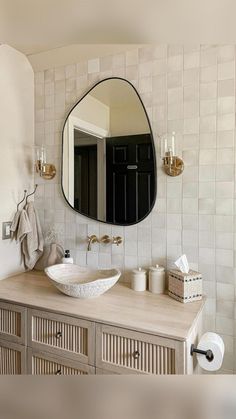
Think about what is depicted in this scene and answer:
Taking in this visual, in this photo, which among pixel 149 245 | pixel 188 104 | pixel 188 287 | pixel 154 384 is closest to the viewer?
pixel 154 384

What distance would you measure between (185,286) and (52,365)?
2.51 feet

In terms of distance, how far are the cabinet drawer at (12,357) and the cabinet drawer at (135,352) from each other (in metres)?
0.46

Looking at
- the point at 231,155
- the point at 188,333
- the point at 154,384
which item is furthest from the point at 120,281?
the point at 154,384

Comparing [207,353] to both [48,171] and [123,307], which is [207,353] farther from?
[48,171]

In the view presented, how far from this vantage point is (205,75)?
59.1 inches

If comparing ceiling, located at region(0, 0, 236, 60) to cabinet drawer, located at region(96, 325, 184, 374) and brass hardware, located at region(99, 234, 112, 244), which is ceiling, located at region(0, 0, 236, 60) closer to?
cabinet drawer, located at region(96, 325, 184, 374)

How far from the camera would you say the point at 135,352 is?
3.87ft

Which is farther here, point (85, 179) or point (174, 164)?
point (85, 179)

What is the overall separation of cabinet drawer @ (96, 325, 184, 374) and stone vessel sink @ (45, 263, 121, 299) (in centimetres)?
20

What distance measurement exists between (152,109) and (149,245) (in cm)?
82

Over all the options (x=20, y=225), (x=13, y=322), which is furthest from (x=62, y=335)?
(x=20, y=225)

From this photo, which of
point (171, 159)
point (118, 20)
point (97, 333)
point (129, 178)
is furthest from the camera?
point (129, 178)

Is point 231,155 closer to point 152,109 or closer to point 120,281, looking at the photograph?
point 152,109

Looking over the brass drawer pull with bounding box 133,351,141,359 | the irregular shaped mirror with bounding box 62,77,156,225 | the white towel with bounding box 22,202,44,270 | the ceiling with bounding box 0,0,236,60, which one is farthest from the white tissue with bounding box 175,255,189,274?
the ceiling with bounding box 0,0,236,60
